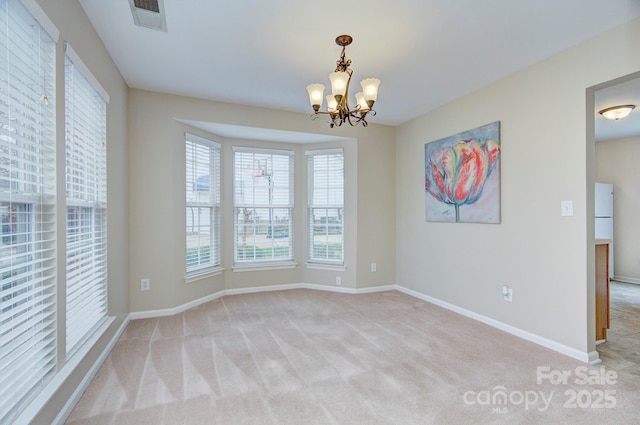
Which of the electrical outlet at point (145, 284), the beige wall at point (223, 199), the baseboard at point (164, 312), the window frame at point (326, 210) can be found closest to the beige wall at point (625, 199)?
the beige wall at point (223, 199)

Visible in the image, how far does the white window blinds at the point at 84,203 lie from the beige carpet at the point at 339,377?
511 millimetres

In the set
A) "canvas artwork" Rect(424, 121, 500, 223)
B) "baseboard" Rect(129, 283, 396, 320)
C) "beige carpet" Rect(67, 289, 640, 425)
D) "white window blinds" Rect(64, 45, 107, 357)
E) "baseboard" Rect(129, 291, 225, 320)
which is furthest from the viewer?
"baseboard" Rect(129, 283, 396, 320)

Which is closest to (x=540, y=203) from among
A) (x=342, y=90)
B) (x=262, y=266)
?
(x=342, y=90)

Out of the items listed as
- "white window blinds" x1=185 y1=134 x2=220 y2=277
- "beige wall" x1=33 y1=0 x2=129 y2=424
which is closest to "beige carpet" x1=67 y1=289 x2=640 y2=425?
"beige wall" x1=33 y1=0 x2=129 y2=424

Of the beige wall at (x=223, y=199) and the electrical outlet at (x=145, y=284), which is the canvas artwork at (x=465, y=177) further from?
the electrical outlet at (x=145, y=284)

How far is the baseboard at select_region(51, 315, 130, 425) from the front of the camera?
5.90 ft

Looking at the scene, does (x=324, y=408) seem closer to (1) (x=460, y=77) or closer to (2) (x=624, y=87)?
(1) (x=460, y=77)

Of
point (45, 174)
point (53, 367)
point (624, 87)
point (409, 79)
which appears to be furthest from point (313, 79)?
point (624, 87)

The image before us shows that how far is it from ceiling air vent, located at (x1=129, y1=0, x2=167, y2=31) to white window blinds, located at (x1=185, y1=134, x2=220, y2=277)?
67.6 inches

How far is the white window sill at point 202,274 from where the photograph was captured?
3982 mm

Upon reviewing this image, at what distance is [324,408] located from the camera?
77.2 inches

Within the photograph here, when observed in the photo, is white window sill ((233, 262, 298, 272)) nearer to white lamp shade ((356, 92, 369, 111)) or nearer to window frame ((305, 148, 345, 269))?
window frame ((305, 148, 345, 269))

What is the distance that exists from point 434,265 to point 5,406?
4101mm

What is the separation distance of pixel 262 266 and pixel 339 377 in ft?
9.01
